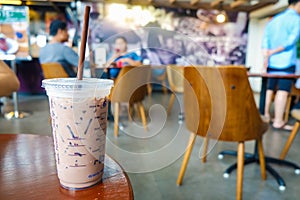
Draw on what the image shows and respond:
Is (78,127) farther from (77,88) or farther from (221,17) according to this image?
(221,17)

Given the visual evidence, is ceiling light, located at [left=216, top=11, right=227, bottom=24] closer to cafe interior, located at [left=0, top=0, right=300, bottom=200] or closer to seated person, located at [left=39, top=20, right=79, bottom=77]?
cafe interior, located at [left=0, top=0, right=300, bottom=200]

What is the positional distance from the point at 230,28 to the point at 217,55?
0.89 metres

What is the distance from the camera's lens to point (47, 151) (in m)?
0.68

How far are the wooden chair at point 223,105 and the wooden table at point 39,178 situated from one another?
2.99ft

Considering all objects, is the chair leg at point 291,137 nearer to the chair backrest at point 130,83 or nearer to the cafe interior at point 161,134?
the cafe interior at point 161,134

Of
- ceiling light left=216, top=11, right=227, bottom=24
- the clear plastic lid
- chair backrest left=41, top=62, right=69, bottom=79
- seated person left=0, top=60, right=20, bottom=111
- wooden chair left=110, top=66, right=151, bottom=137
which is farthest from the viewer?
ceiling light left=216, top=11, right=227, bottom=24

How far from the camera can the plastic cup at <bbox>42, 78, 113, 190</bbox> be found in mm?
463

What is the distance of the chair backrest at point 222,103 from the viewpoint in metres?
1.41

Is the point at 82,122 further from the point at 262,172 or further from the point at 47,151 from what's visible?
the point at 262,172

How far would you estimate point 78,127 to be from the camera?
466 mm

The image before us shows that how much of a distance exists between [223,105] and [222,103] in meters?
0.01

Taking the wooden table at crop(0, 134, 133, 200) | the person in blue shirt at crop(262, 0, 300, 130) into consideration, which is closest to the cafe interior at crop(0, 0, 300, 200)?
the wooden table at crop(0, 134, 133, 200)

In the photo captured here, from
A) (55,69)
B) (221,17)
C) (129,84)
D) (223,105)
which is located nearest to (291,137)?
(223,105)

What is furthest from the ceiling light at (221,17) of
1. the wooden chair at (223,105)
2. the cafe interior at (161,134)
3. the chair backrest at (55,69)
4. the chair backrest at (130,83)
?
the chair backrest at (130,83)
